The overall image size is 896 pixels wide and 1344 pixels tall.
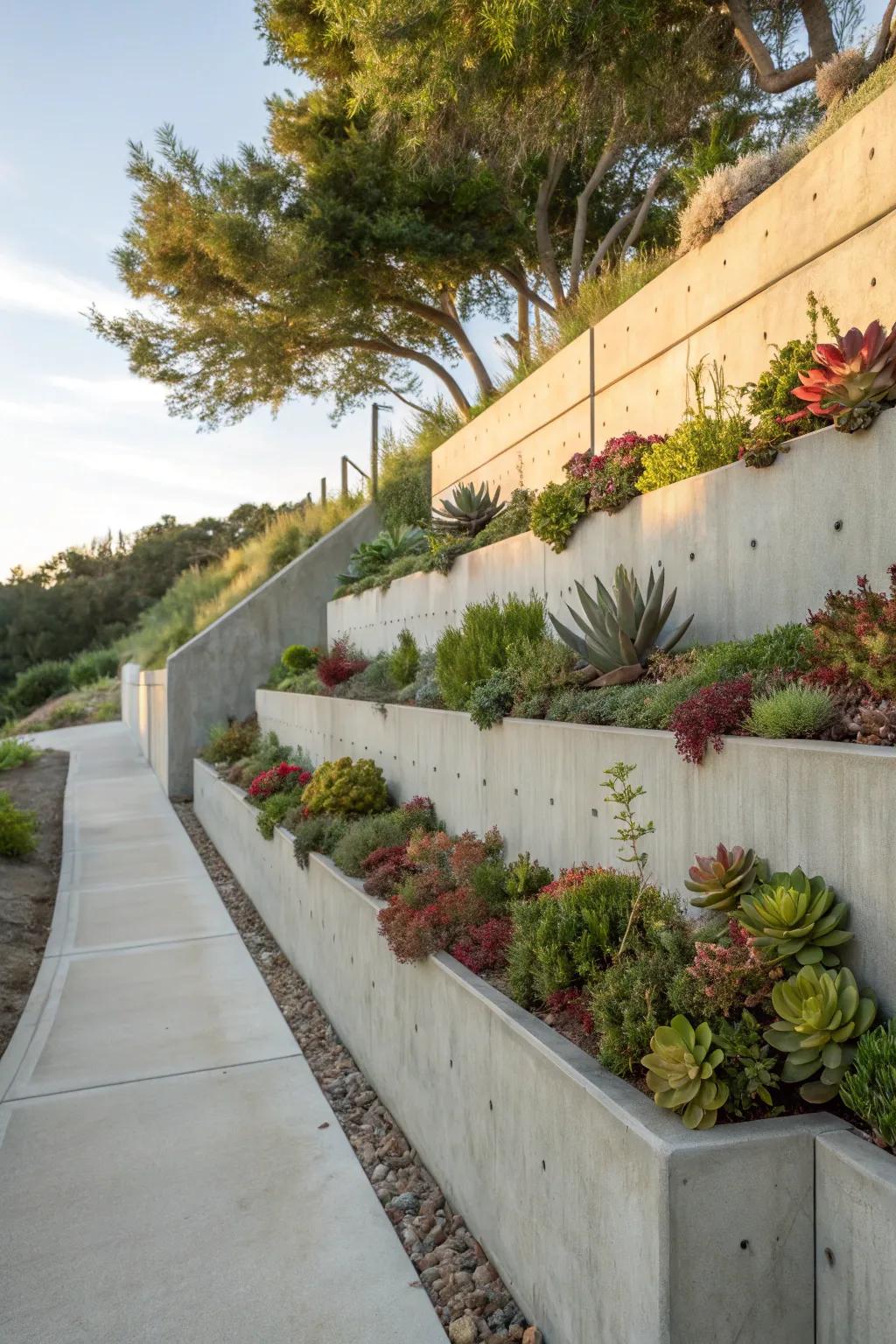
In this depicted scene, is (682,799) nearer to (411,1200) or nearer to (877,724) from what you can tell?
(877,724)

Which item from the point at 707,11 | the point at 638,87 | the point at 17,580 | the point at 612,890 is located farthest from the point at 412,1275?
the point at 17,580

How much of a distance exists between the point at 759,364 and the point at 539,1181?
15.0 ft

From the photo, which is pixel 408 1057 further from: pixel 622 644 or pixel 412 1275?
pixel 622 644

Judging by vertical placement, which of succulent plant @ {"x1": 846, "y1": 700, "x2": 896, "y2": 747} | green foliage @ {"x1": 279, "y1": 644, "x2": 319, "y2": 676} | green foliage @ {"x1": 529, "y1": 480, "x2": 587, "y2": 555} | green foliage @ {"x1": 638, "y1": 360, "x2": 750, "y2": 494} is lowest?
succulent plant @ {"x1": 846, "y1": 700, "x2": 896, "y2": 747}

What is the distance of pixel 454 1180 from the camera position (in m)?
3.75

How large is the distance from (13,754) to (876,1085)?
702 inches

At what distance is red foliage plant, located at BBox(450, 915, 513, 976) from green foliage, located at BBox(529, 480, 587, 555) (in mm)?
2890

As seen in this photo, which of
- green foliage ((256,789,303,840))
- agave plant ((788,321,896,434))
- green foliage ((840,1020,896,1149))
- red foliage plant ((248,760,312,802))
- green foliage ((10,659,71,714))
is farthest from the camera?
green foliage ((10,659,71,714))

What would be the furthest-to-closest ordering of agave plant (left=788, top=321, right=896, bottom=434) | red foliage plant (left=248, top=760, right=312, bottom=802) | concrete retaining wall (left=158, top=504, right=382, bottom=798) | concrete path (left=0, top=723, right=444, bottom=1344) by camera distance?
concrete retaining wall (left=158, top=504, right=382, bottom=798) → red foliage plant (left=248, top=760, right=312, bottom=802) → agave plant (left=788, top=321, right=896, bottom=434) → concrete path (left=0, top=723, right=444, bottom=1344)

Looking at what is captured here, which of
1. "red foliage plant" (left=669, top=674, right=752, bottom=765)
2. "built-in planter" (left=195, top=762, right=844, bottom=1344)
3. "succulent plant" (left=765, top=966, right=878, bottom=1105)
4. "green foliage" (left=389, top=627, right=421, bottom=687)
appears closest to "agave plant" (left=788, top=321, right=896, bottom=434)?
"red foliage plant" (left=669, top=674, right=752, bottom=765)

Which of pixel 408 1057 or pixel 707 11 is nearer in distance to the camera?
pixel 408 1057

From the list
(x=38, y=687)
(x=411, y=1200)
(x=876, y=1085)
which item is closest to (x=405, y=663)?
(x=411, y=1200)

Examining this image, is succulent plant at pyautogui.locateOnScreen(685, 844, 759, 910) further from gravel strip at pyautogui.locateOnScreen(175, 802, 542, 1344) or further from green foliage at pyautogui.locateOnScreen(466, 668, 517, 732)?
green foliage at pyautogui.locateOnScreen(466, 668, 517, 732)

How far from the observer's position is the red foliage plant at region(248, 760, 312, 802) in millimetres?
9203
